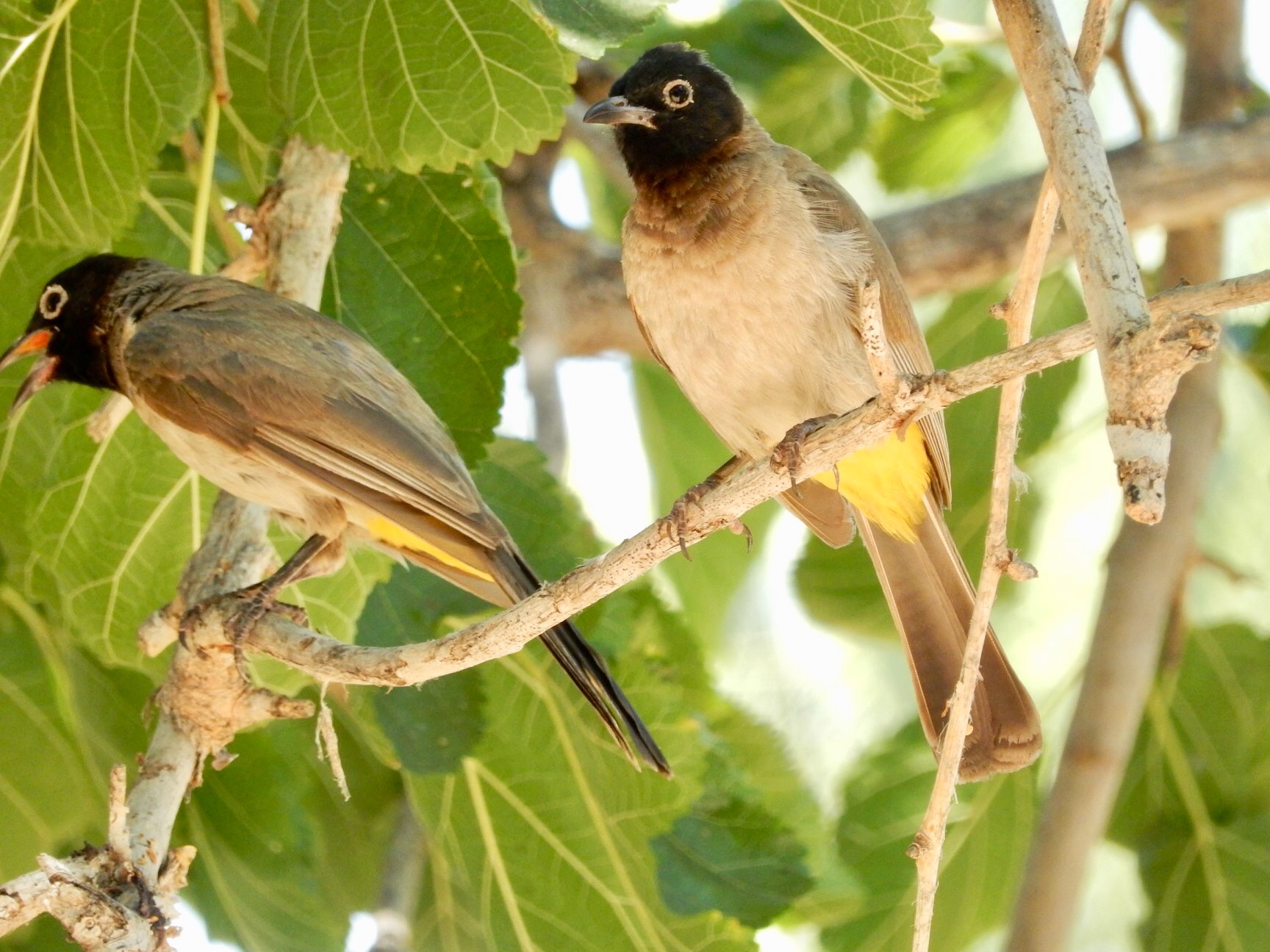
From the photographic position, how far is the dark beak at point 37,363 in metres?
3.41

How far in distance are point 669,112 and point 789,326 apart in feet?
2.16

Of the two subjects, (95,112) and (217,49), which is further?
(217,49)

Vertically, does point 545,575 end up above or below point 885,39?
below

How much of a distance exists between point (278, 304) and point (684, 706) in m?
1.29

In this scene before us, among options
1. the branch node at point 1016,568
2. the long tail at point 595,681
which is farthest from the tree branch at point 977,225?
the branch node at point 1016,568

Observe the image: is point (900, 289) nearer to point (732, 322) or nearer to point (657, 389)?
point (732, 322)

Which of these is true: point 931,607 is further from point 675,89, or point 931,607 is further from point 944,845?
point 675,89

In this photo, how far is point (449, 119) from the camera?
3053 millimetres

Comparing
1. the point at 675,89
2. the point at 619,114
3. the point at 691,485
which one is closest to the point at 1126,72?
the point at 675,89

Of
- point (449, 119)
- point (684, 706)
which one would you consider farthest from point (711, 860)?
point (449, 119)

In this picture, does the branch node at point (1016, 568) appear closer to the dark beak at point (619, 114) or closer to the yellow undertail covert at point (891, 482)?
the yellow undertail covert at point (891, 482)

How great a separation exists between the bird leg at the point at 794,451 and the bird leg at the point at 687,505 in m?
0.15

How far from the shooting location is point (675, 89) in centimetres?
348

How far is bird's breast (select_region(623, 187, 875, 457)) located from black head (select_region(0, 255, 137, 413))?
4.00ft
